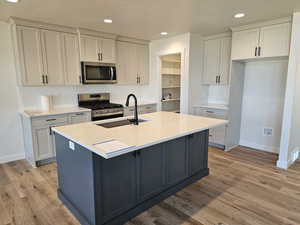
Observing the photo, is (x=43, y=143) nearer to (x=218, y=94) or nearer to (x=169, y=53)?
(x=169, y=53)

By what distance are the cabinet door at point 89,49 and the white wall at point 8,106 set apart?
123cm

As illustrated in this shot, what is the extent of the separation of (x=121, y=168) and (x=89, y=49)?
114 inches

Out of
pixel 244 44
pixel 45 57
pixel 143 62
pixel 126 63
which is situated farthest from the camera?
pixel 143 62

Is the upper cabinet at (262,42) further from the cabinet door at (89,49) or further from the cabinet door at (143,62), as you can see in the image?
the cabinet door at (89,49)

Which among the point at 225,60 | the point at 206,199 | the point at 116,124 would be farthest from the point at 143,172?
the point at 225,60

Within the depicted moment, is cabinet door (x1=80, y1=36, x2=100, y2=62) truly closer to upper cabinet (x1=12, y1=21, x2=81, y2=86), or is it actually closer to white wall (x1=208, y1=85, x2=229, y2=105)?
upper cabinet (x1=12, y1=21, x2=81, y2=86)

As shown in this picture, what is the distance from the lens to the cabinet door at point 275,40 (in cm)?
313

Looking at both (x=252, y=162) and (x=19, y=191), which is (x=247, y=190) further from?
(x=19, y=191)

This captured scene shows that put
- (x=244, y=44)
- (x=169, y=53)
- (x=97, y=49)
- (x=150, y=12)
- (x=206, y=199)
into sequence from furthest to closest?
(x=169, y=53) → (x=97, y=49) → (x=244, y=44) → (x=150, y=12) → (x=206, y=199)

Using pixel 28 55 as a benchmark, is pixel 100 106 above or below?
below

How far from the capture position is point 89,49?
3.94 meters

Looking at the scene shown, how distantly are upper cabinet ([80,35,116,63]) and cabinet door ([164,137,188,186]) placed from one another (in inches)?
104

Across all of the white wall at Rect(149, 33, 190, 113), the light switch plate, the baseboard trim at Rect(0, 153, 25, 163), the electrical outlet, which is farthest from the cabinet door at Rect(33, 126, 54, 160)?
the electrical outlet

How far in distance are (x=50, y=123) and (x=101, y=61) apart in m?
1.67
